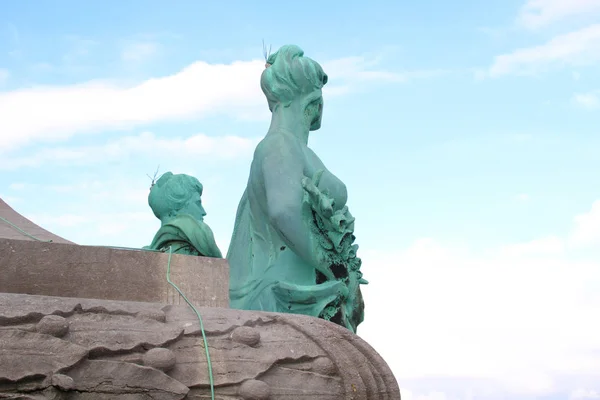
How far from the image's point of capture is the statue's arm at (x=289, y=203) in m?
6.94

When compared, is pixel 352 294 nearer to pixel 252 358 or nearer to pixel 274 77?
pixel 274 77

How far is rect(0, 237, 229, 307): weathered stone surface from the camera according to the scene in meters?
4.84

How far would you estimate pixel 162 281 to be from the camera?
509 cm

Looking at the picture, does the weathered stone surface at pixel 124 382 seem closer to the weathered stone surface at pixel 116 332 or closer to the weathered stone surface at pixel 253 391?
the weathered stone surface at pixel 116 332

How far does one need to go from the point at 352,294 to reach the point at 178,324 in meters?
2.90

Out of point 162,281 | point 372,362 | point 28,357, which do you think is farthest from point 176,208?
point 28,357

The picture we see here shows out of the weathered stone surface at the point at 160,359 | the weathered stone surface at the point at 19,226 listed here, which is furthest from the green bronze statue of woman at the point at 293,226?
the weathered stone surface at the point at 160,359

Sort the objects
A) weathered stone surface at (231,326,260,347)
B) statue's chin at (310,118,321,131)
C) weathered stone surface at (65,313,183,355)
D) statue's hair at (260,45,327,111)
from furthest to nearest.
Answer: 1. statue's chin at (310,118,321,131)
2. statue's hair at (260,45,327,111)
3. weathered stone surface at (231,326,260,347)
4. weathered stone surface at (65,313,183,355)

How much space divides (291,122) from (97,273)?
297 centimetres

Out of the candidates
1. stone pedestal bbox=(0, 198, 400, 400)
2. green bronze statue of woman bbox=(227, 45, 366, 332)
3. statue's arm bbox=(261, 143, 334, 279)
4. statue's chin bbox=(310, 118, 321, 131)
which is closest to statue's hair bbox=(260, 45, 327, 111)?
green bronze statue of woman bbox=(227, 45, 366, 332)

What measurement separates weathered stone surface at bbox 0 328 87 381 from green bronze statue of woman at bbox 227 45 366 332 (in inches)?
113

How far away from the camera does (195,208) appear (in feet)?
25.4

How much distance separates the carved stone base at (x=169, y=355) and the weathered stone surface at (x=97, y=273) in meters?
0.41

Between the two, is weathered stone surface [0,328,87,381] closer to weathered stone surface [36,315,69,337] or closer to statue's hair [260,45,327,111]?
weathered stone surface [36,315,69,337]
